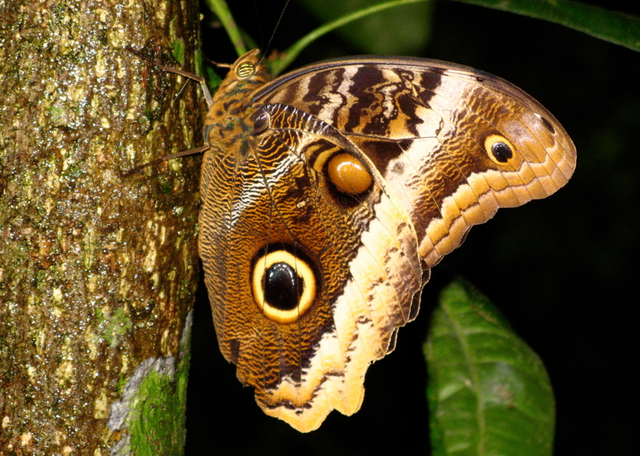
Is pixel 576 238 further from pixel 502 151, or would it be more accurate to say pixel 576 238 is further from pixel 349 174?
pixel 349 174

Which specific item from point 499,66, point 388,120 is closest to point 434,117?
point 388,120

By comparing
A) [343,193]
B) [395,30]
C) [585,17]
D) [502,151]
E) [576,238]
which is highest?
[576,238]

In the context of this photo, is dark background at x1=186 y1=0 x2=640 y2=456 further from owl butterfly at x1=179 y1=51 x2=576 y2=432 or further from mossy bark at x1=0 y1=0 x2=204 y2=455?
mossy bark at x1=0 y1=0 x2=204 y2=455

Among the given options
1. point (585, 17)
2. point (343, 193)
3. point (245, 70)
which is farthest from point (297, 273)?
point (585, 17)

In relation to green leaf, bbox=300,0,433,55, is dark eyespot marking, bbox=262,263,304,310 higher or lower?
lower

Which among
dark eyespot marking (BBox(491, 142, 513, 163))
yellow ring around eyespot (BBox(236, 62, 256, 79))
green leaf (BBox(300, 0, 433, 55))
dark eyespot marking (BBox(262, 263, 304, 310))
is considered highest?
green leaf (BBox(300, 0, 433, 55))

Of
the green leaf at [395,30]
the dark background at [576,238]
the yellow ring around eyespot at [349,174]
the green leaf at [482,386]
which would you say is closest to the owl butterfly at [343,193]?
the yellow ring around eyespot at [349,174]

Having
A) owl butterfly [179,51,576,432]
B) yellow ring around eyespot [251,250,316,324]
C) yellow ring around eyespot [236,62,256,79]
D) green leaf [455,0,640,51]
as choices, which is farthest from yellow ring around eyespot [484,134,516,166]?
yellow ring around eyespot [236,62,256,79]
